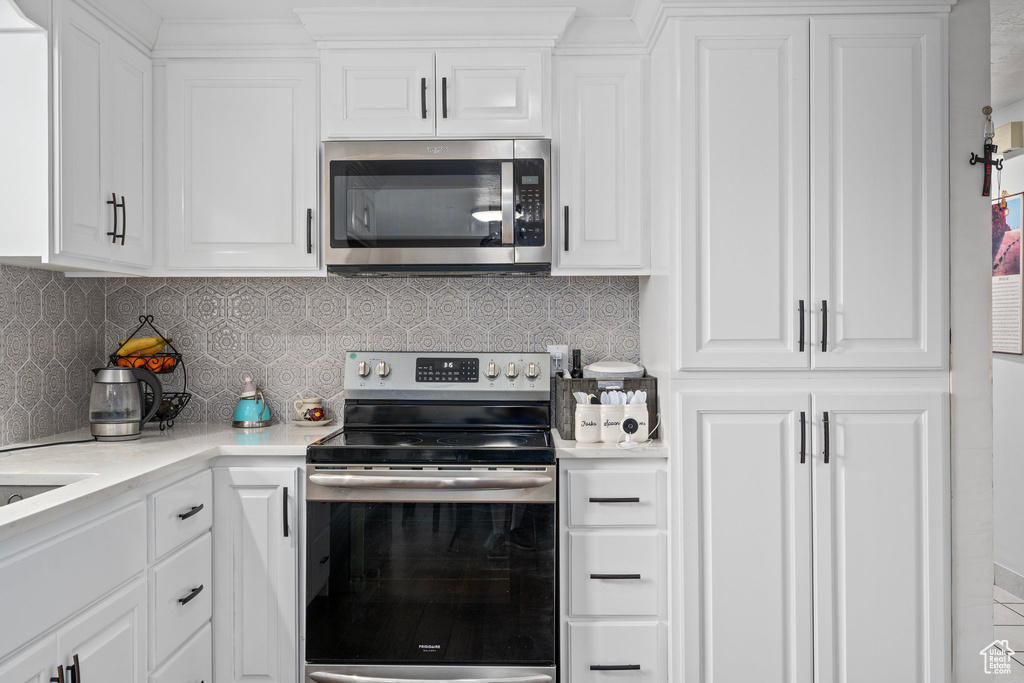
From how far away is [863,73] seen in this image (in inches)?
73.6

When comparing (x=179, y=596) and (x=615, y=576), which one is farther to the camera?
(x=615, y=576)

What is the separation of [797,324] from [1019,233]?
2.00m

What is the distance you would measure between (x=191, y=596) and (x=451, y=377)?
108cm

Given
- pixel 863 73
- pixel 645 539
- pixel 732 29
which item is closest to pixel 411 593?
pixel 645 539

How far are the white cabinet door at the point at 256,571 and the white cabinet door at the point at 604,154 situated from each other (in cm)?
131

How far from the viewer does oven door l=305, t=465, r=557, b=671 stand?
1.90 m

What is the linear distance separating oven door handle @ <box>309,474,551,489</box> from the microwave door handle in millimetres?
809

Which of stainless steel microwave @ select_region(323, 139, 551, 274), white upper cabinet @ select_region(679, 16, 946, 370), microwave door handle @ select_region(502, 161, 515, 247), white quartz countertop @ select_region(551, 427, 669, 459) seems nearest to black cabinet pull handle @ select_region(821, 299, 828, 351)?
white upper cabinet @ select_region(679, 16, 946, 370)

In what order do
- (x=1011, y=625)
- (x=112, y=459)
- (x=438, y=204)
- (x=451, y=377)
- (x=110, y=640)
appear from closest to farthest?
1. (x=110, y=640)
2. (x=112, y=459)
3. (x=438, y=204)
4. (x=451, y=377)
5. (x=1011, y=625)

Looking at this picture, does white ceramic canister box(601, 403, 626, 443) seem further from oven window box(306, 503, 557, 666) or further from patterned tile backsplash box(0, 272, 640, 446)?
patterned tile backsplash box(0, 272, 640, 446)

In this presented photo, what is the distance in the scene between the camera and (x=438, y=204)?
214 centimetres

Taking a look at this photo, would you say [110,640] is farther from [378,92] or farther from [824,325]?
[824,325]

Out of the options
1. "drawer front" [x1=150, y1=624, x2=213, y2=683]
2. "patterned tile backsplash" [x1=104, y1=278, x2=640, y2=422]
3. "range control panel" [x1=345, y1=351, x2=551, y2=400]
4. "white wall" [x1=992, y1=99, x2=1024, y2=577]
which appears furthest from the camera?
"white wall" [x1=992, y1=99, x2=1024, y2=577]

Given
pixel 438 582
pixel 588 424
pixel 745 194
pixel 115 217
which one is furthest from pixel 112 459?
pixel 745 194
